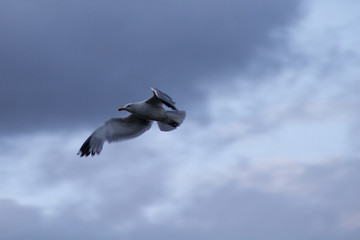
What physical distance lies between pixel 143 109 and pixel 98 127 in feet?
8.16

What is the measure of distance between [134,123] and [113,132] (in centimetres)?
94

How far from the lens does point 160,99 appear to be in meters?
23.8

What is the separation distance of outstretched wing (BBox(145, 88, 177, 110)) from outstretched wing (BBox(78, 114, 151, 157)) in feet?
6.25

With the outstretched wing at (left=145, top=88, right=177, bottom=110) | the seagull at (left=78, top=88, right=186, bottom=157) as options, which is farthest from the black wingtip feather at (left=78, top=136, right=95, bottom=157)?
the outstretched wing at (left=145, top=88, right=177, bottom=110)

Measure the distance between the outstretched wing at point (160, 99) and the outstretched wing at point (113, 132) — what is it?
1.90 meters

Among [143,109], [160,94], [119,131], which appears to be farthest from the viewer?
[119,131]

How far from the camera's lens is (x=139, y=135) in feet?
91.4

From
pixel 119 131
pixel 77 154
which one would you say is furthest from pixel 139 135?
pixel 77 154

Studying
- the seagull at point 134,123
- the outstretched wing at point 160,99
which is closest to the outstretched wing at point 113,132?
the seagull at point 134,123

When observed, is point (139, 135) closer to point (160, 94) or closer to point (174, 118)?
point (174, 118)

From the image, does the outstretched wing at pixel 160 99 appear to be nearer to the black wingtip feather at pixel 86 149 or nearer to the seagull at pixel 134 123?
the seagull at pixel 134 123

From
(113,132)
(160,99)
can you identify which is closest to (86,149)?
(113,132)

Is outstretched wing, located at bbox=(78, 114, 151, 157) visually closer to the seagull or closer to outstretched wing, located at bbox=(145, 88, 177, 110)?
the seagull

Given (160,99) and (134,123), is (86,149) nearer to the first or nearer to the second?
(134,123)
